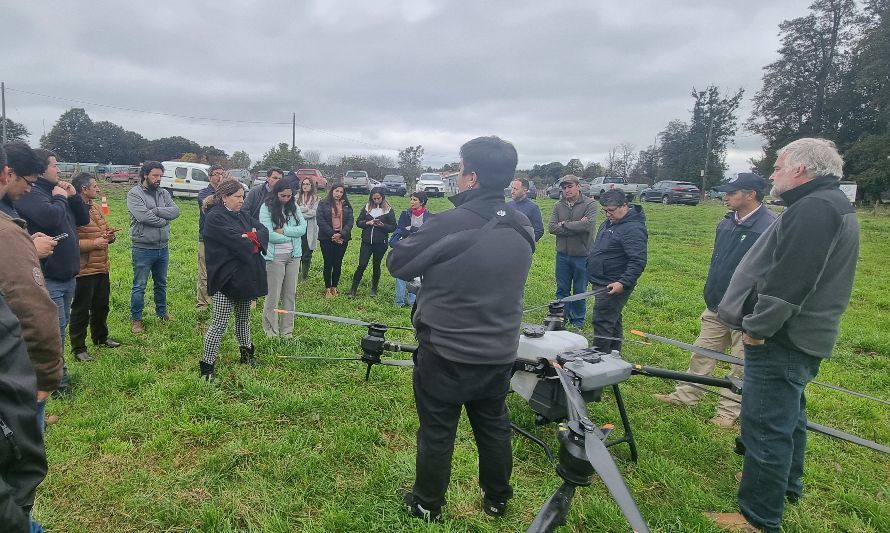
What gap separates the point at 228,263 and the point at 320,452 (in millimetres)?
2012

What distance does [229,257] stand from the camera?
4402 mm

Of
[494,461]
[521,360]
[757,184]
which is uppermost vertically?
[757,184]

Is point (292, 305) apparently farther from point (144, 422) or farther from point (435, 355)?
point (435, 355)

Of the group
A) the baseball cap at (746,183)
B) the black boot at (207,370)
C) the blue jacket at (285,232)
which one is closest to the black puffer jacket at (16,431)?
the black boot at (207,370)

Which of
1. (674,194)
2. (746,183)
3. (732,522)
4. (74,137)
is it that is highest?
(74,137)

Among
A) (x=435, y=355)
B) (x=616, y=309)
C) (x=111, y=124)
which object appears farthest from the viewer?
(x=111, y=124)

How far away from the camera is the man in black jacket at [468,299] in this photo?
2398mm

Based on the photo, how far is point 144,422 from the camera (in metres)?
3.75

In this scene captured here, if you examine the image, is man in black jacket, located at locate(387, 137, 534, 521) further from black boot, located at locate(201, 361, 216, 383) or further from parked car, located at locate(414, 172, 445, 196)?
parked car, located at locate(414, 172, 445, 196)

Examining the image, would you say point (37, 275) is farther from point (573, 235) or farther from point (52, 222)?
point (573, 235)

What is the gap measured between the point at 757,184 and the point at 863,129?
41.9 metres

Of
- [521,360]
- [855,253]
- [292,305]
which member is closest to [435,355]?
[521,360]

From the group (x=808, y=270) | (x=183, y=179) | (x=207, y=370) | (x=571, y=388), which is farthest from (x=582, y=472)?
(x=183, y=179)

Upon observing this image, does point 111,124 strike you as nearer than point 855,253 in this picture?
No
